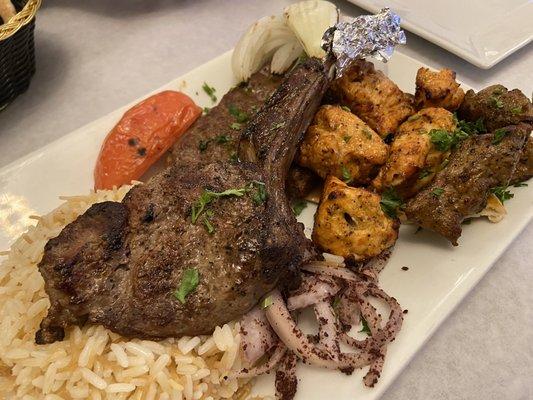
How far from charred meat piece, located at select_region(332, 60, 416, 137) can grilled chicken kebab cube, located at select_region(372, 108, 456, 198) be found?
0.58 ft

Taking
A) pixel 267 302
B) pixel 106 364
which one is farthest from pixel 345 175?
pixel 106 364

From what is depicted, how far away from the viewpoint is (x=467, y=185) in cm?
238

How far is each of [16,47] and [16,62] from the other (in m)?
0.17

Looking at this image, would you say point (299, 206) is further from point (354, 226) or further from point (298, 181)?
point (354, 226)

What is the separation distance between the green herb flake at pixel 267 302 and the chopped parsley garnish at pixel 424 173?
1003 millimetres

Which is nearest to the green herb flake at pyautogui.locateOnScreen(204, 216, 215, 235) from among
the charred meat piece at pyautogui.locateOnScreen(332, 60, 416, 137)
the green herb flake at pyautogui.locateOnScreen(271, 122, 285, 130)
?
the green herb flake at pyautogui.locateOnScreen(271, 122, 285, 130)

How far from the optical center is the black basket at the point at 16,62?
321 centimetres

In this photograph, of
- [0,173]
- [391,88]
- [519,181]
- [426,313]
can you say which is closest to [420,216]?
[426,313]

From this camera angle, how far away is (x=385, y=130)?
2787 millimetres

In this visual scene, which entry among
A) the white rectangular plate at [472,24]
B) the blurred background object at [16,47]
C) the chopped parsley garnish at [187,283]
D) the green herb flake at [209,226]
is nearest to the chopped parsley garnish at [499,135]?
the white rectangular plate at [472,24]

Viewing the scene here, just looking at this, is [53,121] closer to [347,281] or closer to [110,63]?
[110,63]

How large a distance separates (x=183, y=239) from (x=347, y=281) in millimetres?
726

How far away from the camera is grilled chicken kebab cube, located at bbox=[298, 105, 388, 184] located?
2555 mm

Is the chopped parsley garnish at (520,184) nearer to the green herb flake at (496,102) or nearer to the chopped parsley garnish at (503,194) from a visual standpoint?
the chopped parsley garnish at (503,194)
